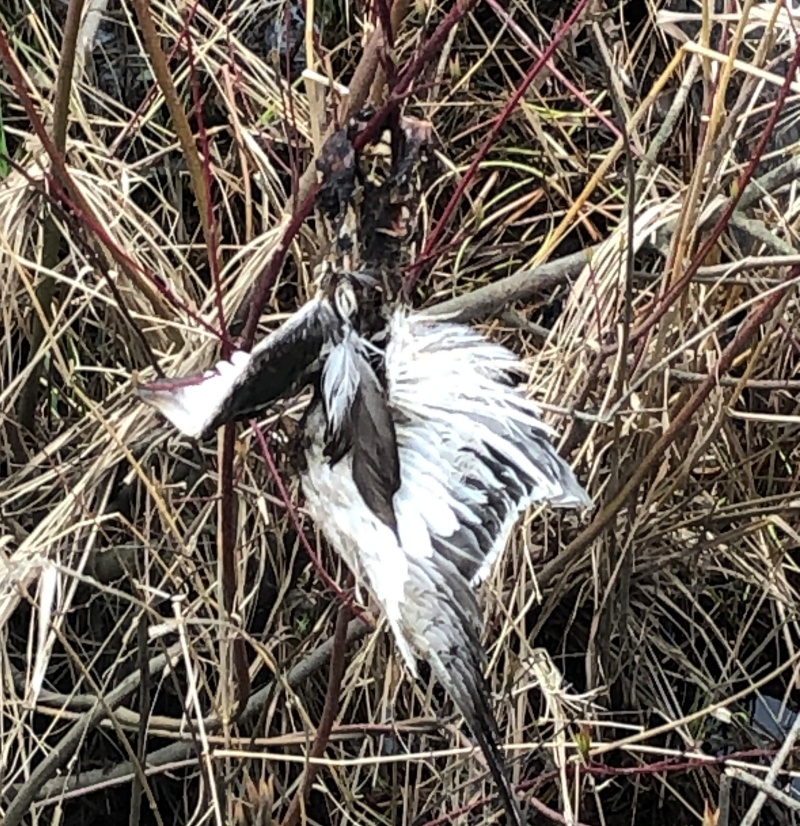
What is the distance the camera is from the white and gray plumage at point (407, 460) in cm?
55

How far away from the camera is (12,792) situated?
3.40ft

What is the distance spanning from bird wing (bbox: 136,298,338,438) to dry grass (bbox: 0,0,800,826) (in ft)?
1.03

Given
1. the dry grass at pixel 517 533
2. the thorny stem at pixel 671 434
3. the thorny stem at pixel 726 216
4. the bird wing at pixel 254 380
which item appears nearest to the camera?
the bird wing at pixel 254 380

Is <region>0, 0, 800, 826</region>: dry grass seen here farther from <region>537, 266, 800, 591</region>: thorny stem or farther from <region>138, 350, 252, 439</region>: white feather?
<region>138, 350, 252, 439</region>: white feather

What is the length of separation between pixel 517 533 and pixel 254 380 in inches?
20.8

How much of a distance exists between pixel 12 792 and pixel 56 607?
0.54ft

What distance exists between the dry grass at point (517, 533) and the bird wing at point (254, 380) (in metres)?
0.32

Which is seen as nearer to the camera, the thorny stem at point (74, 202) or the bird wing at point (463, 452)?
the bird wing at point (463, 452)

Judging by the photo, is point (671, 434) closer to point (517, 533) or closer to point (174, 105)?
point (517, 533)

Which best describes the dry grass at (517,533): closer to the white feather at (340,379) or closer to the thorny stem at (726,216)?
the thorny stem at (726,216)

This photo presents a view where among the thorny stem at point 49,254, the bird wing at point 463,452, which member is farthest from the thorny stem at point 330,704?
the thorny stem at point 49,254

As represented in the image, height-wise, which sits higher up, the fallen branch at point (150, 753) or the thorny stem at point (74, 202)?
the thorny stem at point (74, 202)

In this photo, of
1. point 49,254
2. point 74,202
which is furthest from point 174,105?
point 49,254

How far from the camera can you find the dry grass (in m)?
0.97
